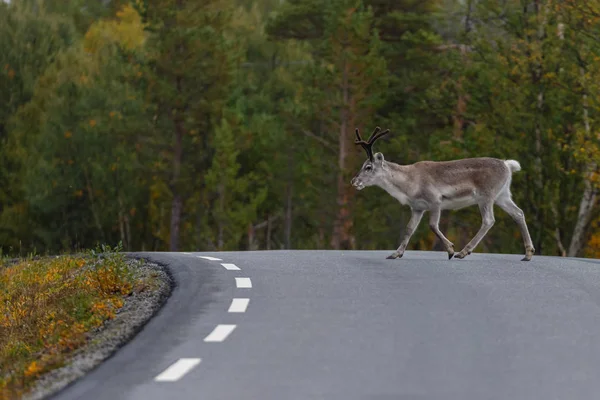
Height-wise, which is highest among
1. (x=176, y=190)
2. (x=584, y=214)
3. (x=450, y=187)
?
(x=450, y=187)

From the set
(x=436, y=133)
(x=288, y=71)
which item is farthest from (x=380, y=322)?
(x=288, y=71)

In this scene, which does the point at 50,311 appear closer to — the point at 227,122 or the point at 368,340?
the point at 368,340

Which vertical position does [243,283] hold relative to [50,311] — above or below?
above

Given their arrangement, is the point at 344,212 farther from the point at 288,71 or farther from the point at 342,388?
the point at 342,388

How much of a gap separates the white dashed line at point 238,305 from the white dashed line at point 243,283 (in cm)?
132

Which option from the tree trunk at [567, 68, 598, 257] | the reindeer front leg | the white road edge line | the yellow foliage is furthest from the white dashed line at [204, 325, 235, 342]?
the yellow foliage

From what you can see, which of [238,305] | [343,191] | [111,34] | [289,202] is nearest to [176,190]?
[289,202]

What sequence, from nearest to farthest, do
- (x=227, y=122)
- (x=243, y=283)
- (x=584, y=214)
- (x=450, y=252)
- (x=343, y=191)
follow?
1. (x=243, y=283)
2. (x=450, y=252)
3. (x=584, y=214)
4. (x=343, y=191)
5. (x=227, y=122)

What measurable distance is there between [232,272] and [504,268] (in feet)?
12.4

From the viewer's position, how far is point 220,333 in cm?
1002

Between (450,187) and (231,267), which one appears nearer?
(231,267)

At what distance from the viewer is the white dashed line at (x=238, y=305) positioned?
11.5 metres

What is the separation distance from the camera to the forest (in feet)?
186

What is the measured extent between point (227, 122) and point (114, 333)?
56404 mm
